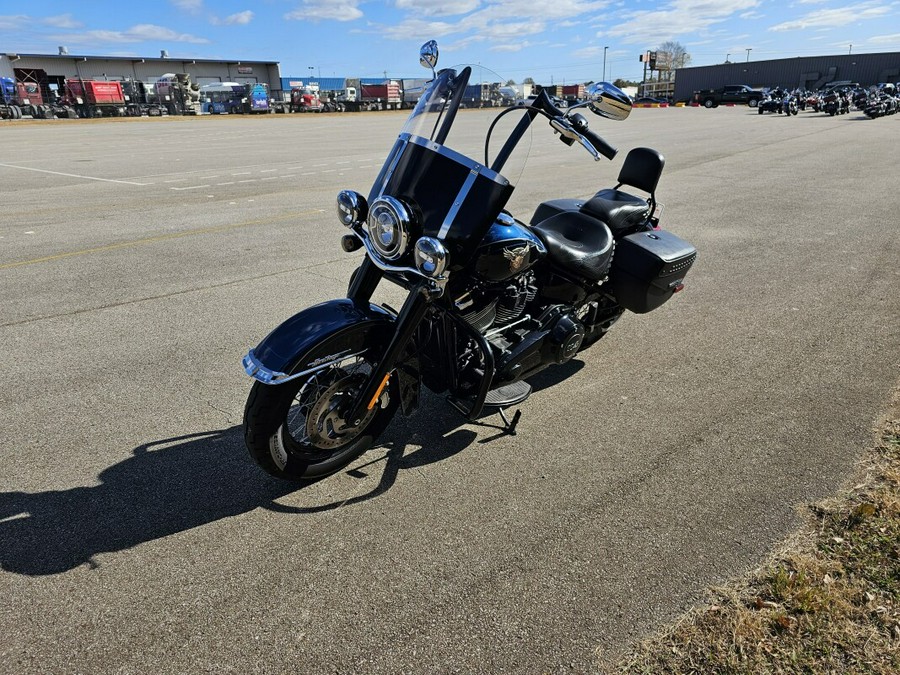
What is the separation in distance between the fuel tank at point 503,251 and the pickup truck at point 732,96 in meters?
59.1

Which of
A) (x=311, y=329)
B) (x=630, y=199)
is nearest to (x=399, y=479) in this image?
(x=311, y=329)

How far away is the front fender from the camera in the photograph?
2822 millimetres

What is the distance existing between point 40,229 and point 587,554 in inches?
357

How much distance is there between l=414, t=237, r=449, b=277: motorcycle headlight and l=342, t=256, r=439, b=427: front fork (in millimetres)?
134

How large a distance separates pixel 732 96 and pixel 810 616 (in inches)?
2487

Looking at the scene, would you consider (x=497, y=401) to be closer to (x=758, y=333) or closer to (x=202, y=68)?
(x=758, y=333)

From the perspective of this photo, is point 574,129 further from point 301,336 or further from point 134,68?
point 134,68

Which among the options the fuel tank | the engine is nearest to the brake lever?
the fuel tank

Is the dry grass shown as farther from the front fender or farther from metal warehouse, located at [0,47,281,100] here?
metal warehouse, located at [0,47,281,100]

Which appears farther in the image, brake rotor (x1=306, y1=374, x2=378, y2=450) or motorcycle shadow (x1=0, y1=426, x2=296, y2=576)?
brake rotor (x1=306, y1=374, x2=378, y2=450)

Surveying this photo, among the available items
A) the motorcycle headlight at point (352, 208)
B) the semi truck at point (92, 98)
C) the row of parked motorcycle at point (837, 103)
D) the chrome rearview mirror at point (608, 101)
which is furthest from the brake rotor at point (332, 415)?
the semi truck at point (92, 98)

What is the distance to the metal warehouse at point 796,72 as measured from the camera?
2817 inches

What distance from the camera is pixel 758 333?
5.18 metres

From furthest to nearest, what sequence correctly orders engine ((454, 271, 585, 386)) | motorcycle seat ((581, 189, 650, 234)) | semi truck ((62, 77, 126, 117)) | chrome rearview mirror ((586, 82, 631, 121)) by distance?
semi truck ((62, 77, 126, 117)), motorcycle seat ((581, 189, 650, 234)), engine ((454, 271, 585, 386)), chrome rearview mirror ((586, 82, 631, 121))
